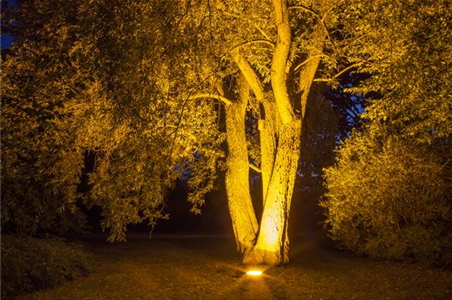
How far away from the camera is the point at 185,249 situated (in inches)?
738

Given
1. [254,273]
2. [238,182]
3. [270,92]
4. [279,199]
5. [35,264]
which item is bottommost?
[254,273]

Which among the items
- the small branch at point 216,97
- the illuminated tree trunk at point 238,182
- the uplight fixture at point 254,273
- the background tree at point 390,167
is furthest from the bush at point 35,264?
the background tree at point 390,167

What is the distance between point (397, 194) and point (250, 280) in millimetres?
4973

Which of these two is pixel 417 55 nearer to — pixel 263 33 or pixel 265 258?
pixel 263 33

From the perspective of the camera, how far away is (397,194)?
44.8 ft

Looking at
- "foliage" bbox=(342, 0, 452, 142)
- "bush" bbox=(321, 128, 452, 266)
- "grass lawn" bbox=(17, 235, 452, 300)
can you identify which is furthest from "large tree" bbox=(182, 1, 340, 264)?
"bush" bbox=(321, 128, 452, 266)

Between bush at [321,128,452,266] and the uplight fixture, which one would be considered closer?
the uplight fixture

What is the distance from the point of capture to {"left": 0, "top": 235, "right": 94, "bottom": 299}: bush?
9.91 meters

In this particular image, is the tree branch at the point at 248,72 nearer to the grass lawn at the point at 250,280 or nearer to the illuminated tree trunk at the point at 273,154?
the illuminated tree trunk at the point at 273,154

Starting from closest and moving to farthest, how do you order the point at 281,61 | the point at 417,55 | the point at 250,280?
the point at 417,55 < the point at 250,280 < the point at 281,61

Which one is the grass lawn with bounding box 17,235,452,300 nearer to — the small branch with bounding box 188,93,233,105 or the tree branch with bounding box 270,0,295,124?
the tree branch with bounding box 270,0,295,124

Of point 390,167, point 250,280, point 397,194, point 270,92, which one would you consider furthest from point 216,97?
point 397,194

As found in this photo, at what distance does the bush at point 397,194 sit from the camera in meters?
13.3

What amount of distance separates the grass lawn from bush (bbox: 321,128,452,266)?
784 mm
